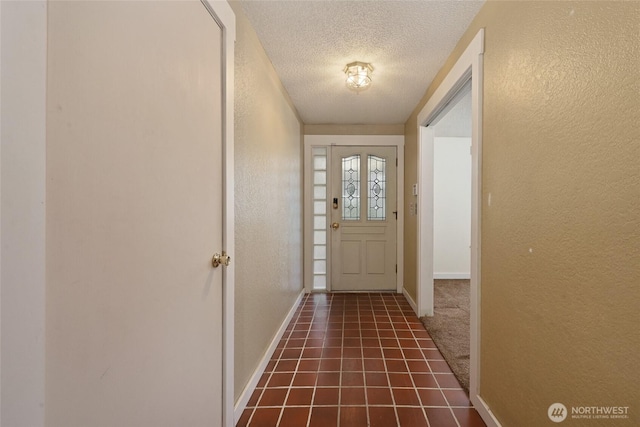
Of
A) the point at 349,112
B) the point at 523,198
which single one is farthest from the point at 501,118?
the point at 349,112

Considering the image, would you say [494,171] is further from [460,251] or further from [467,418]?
[460,251]

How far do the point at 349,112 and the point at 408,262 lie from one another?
194 centimetres

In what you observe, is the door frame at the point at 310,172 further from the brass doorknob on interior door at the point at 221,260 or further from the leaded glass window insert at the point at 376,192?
the brass doorknob on interior door at the point at 221,260

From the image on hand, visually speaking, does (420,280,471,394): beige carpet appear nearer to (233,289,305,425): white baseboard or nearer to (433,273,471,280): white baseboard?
(433,273,471,280): white baseboard

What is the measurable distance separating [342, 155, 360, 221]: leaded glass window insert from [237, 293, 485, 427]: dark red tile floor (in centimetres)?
150

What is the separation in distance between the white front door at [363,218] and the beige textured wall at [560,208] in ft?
7.89

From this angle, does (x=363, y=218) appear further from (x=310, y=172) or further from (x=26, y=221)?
(x=26, y=221)

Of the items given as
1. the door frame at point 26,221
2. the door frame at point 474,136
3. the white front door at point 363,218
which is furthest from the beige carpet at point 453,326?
the door frame at point 26,221

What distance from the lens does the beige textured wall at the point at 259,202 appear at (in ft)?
5.28

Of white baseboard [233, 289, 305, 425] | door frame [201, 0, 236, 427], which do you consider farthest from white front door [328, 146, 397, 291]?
door frame [201, 0, 236, 427]

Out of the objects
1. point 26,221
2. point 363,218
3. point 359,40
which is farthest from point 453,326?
point 26,221

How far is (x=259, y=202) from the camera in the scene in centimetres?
196

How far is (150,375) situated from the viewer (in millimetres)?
842

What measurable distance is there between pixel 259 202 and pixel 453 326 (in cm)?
217
